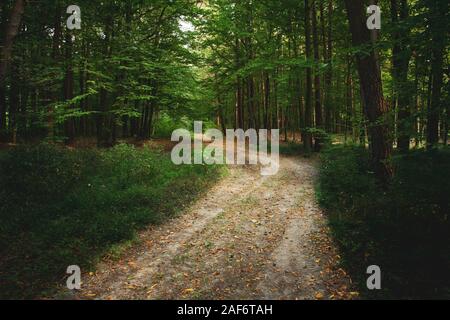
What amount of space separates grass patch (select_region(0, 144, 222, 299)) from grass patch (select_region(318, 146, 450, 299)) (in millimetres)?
5973

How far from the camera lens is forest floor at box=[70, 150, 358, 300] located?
630 cm

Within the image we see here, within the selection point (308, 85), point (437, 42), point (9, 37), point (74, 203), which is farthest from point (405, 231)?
point (308, 85)

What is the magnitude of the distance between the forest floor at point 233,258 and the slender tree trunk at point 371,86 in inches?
108

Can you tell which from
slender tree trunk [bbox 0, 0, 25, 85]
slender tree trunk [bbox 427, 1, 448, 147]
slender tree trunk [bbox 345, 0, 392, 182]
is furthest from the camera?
slender tree trunk [bbox 0, 0, 25, 85]

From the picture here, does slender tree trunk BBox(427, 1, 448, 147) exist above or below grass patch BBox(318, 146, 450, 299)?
above

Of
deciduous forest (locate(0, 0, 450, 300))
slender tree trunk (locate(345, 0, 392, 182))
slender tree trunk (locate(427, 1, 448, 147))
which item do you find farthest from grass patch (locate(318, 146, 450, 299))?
slender tree trunk (locate(427, 1, 448, 147))

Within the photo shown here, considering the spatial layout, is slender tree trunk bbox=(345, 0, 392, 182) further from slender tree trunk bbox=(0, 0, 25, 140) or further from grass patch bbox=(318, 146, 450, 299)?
slender tree trunk bbox=(0, 0, 25, 140)

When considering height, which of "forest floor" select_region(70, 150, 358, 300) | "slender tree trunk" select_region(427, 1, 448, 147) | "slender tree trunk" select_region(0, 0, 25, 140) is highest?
"slender tree trunk" select_region(0, 0, 25, 140)

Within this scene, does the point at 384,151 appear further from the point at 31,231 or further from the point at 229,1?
the point at 229,1

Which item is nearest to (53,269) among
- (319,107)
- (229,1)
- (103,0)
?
(103,0)

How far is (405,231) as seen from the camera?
685 centimetres

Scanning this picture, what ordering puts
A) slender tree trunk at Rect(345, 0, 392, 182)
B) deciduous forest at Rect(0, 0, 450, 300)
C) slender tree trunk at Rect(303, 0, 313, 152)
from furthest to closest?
slender tree trunk at Rect(303, 0, 313, 152) → slender tree trunk at Rect(345, 0, 392, 182) → deciduous forest at Rect(0, 0, 450, 300)

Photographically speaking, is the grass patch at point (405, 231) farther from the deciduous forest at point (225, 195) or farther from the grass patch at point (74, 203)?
the grass patch at point (74, 203)
